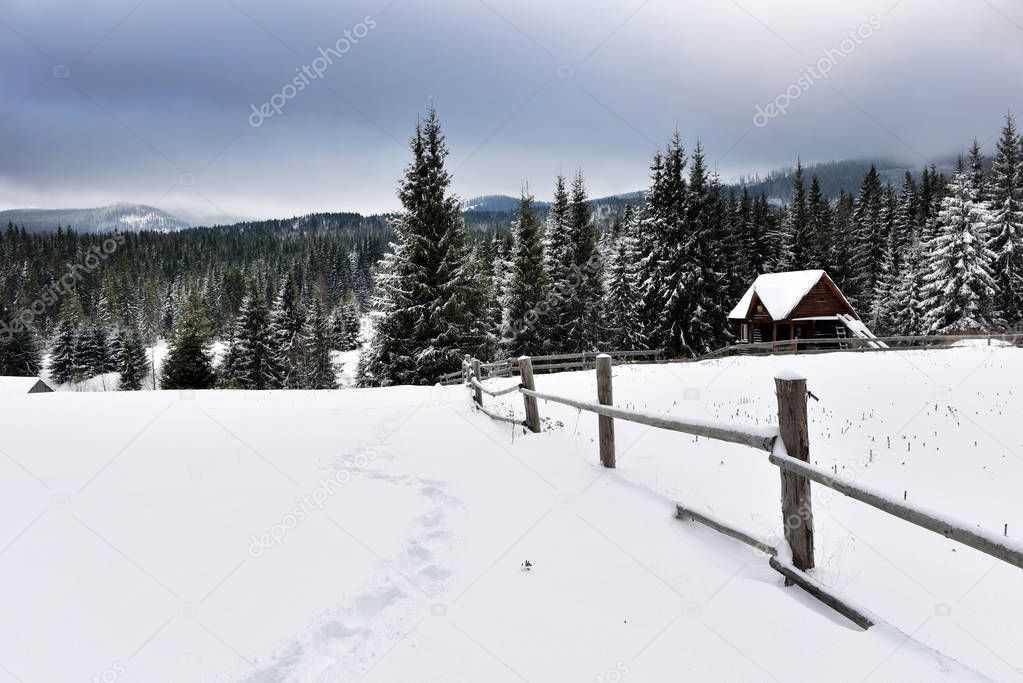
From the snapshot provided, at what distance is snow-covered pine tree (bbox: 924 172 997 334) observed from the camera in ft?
111

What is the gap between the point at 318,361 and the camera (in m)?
49.7

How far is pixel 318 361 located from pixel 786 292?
132ft

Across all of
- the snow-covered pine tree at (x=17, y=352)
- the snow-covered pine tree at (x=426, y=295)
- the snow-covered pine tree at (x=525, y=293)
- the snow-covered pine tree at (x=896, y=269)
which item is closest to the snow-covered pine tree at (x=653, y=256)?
the snow-covered pine tree at (x=525, y=293)

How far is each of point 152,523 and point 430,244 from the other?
22.4 m

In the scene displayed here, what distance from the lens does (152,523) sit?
4410mm

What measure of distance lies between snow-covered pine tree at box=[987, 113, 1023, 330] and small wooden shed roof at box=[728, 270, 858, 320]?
12.4m

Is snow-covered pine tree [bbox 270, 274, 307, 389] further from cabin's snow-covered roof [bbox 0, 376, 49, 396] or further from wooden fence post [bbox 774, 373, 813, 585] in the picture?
wooden fence post [bbox 774, 373, 813, 585]

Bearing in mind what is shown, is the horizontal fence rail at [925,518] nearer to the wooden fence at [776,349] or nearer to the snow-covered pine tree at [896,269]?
the wooden fence at [776,349]

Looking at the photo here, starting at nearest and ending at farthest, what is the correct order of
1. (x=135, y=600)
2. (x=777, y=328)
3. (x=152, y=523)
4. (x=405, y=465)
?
1. (x=135, y=600)
2. (x=152, y=523)
3. (x=405, y=465)
4. (x=777, y=328)

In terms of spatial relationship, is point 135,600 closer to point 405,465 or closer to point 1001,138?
point 405,465

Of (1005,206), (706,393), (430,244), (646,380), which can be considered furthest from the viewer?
(1005,206)

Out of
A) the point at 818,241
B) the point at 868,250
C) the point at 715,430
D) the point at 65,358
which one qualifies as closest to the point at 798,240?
the point at 818,241

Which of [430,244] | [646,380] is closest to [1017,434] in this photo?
[646,380]

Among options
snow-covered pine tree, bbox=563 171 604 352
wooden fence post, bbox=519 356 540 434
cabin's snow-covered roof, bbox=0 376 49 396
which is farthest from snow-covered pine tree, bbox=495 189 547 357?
wooden fence post, bbox=519 356 540 434
